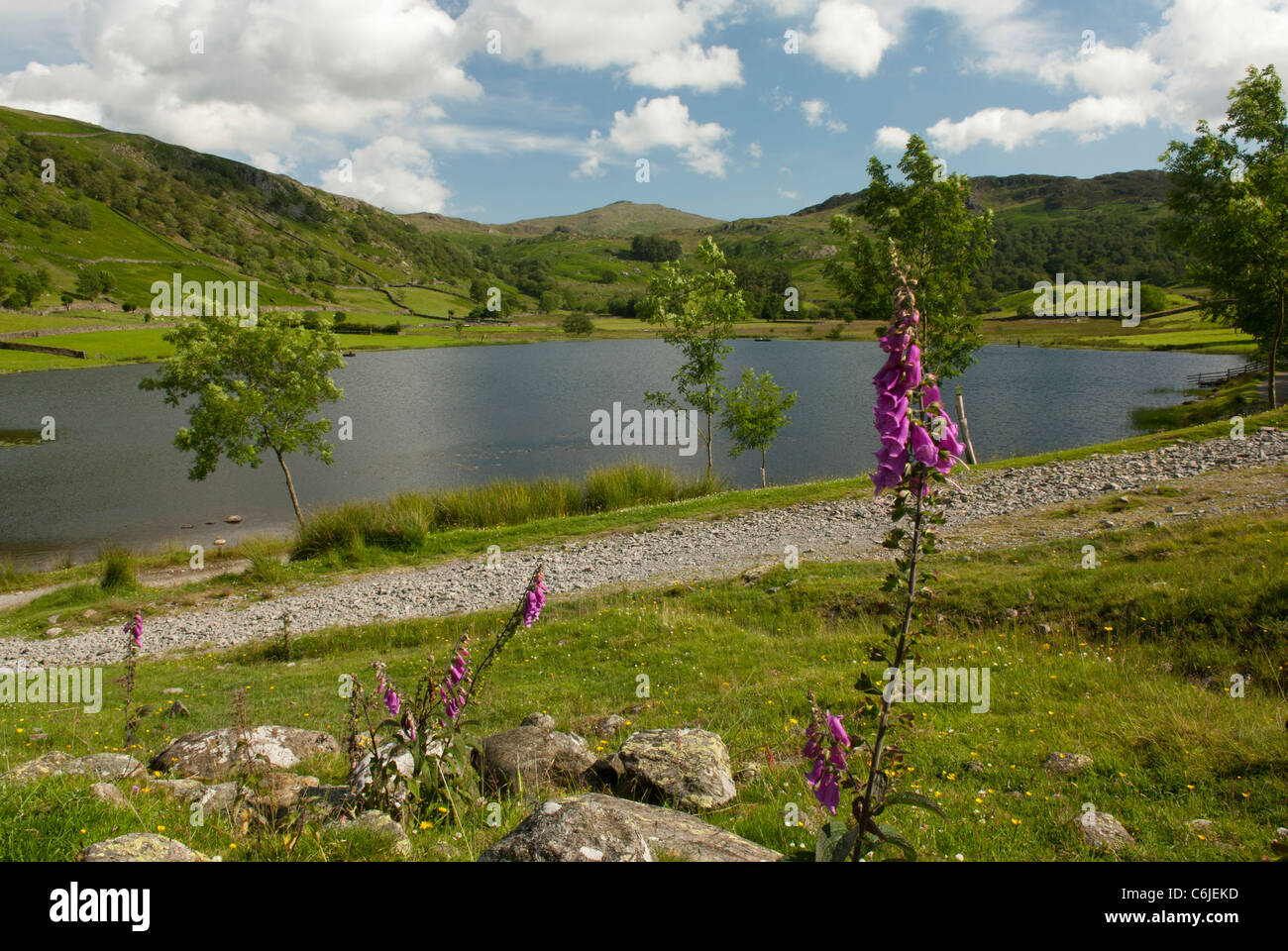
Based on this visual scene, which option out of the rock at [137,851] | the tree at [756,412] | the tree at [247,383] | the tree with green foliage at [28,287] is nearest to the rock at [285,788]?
the rock at [137,851]

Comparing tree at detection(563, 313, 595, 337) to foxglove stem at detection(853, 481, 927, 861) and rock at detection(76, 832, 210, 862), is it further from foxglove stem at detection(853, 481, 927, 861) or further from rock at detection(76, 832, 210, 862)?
foxglove stem at detection(853, 481, 927, 861)

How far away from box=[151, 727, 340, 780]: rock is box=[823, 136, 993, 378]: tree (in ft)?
69.3

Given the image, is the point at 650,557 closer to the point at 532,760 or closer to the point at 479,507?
A: the point at 479,507

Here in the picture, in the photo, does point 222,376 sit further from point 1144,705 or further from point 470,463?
point 1144,705

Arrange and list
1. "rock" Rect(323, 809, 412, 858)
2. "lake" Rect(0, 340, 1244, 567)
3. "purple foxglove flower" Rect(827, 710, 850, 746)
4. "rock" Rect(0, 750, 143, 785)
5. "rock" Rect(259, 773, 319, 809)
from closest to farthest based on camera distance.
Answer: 1. "purple foxglove flower" Rect(827, 710, 850, 746)
2. "rock" Rect(323, 809, 412, 858)
3. "rock" Rect(0, 750, 143, 785)
4. "rock" Rect(259, 773, 319, 809)
5. "lake" Rect(0, 340, 1244, 567)

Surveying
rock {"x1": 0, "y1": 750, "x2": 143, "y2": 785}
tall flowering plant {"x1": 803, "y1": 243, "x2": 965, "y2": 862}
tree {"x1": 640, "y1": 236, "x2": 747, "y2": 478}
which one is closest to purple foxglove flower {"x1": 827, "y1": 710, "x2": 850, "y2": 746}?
tall flowering plant {"x1": 803, "y1": 243, "x2": 965, "y2": 862}

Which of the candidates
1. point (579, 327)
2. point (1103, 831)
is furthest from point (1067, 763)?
point (579, 327)

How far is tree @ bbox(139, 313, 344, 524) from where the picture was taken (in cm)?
2709

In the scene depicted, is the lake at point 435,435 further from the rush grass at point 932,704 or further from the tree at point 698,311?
the rush grass at point 932,704

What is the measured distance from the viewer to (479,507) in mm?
28781

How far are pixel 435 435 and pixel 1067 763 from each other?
179 feet

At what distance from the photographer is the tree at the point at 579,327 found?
578 feet

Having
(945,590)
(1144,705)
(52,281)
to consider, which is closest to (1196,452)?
(945,590)
